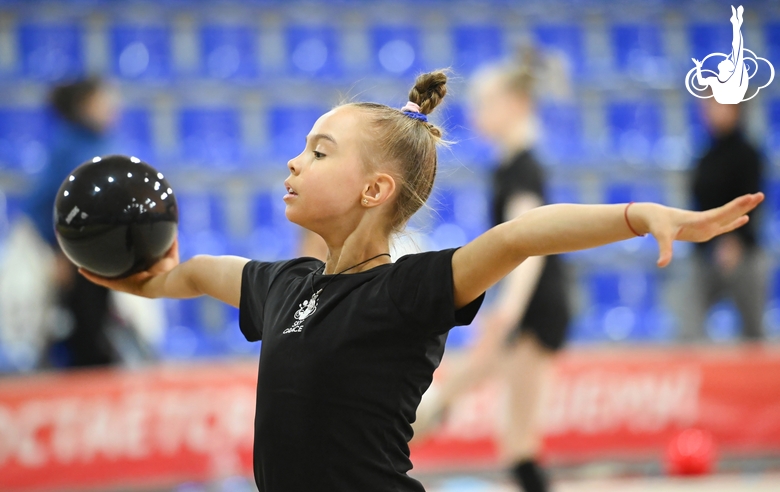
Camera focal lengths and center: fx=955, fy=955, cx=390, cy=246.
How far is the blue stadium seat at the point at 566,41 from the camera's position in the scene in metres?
8.11

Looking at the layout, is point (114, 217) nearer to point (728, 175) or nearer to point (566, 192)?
point (728, 175)

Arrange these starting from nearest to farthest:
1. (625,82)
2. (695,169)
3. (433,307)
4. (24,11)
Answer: (433,307) → (695,169) → (24,11) → (625,82)

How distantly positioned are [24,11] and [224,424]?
398 cm

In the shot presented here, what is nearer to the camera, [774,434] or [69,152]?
[69,152]

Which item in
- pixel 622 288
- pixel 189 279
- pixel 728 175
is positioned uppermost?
pixel 728 175

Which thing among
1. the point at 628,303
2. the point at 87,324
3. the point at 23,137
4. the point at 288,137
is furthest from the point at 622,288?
the point at 23,137

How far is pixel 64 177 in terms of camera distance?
5.24m

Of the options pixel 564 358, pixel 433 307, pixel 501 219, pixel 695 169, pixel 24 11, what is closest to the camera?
pixel 433 307

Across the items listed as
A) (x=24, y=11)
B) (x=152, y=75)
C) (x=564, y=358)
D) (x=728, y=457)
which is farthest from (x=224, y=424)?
(x=24, y=11)

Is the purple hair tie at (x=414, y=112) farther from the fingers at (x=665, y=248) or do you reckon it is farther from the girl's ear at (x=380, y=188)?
the fingers at (x=665, y=248)

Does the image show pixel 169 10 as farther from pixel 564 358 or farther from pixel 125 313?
pixel 564 358

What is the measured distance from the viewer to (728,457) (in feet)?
18.4

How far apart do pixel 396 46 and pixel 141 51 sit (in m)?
A: 2.08

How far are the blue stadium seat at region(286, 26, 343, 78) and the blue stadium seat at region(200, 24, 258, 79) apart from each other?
1.08 feet
